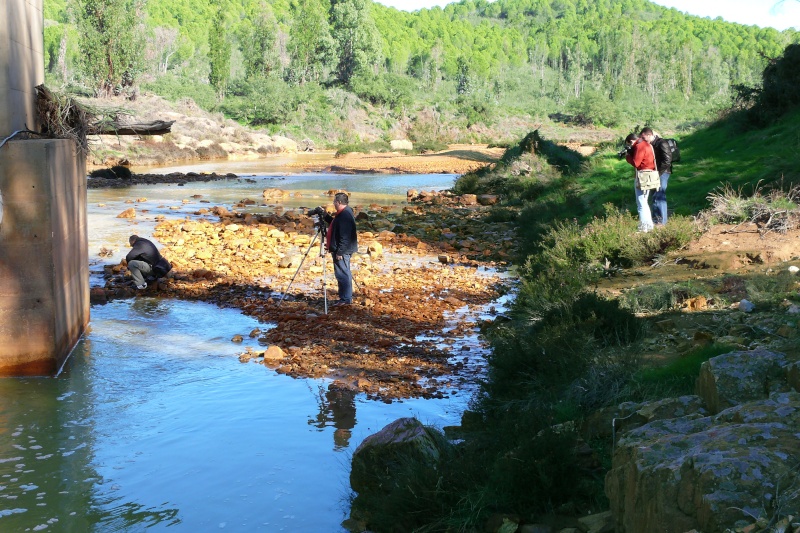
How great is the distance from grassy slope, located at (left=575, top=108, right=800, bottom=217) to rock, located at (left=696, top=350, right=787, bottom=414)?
10.6m

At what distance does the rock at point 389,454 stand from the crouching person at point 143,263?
875cm

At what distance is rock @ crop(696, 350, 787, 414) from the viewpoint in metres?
4.48

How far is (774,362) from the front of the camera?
467 cm

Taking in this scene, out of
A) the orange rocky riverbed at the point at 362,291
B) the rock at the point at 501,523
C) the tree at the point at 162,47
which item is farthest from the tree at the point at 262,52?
the rock at the point at 501,523

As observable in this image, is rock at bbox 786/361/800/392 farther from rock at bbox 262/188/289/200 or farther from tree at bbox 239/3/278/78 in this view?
tree at bbox 239/3/278/78

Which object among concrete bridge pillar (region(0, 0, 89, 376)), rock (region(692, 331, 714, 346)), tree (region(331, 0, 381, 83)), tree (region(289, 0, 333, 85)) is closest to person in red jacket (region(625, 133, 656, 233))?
rock (region(692, 331, 714, 346))

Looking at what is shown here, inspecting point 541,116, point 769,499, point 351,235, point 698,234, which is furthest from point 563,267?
point 541,116

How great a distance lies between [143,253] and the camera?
1386 centimetres

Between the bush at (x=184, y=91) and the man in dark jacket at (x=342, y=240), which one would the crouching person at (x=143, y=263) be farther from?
the bush at (x=184, y=91)

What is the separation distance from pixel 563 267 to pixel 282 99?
6717 cm

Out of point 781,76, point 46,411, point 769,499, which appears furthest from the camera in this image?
point 781,76

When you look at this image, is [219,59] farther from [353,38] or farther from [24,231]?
[24,231]

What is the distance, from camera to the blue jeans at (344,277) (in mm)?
12203

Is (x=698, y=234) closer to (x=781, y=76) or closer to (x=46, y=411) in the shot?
(x=46, y=411)
